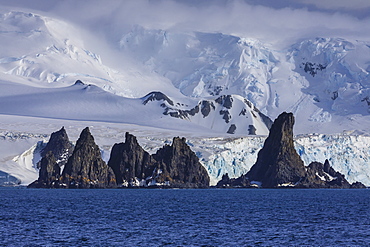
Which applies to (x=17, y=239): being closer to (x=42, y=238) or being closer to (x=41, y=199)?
(x=42, y=238)

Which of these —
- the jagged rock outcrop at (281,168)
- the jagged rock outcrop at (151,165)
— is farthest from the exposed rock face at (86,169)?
the jagged rock outcrop at (281,168)

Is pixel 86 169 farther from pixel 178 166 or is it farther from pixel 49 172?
pixel 178 166

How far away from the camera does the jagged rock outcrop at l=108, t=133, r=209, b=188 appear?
170750 millimetres

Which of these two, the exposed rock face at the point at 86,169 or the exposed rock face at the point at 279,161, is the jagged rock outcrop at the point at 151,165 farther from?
the exposed rock face at the point at 279,161

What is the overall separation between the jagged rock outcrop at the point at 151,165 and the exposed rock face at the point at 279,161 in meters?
18.5

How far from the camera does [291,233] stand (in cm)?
7669

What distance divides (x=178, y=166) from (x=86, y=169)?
24422mm

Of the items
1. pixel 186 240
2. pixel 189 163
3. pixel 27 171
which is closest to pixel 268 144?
pixel 189 163

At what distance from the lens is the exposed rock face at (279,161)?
180875 mm

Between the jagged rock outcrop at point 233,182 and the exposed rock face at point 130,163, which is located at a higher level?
the exposed rock face at point 130,163

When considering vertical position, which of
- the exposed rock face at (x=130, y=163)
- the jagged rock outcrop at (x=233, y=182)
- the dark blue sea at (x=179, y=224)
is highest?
the exposed rock face at (x=130, y=163)

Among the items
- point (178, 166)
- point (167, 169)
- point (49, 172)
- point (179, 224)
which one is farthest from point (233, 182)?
point (179, 224)

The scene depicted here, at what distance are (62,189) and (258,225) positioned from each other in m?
97.1

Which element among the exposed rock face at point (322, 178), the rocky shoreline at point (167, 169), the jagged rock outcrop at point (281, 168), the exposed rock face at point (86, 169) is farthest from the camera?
the exposed rock face at point (322, 178)
